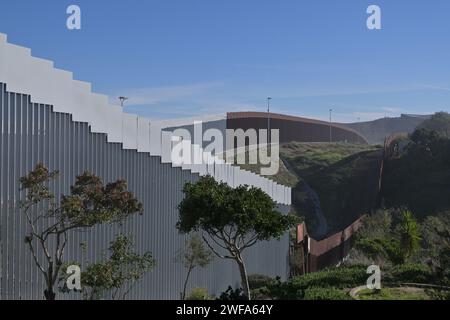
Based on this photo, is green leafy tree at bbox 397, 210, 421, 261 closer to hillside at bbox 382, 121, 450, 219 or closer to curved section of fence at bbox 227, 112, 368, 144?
hillside at bbox 382, 121, 450, 219

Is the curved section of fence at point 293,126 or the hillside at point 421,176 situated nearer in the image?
the hillside at point 421,176

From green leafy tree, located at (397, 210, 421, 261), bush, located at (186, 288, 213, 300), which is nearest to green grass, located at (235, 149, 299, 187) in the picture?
green leafy tree, located at (397, 210, 421, 261)

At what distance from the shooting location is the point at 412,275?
24828 mm

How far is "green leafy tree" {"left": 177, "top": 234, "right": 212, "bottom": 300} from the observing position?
80.7 feet

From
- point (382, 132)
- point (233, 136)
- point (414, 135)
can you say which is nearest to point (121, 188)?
point (233, 136)

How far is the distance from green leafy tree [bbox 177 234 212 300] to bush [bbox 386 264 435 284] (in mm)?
7054

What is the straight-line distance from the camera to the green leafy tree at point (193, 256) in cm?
2461

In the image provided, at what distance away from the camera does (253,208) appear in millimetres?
16766

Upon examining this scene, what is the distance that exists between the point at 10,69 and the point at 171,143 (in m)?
8.19

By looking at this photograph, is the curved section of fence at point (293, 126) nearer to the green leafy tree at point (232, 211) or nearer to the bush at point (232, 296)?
the green leafy tree at point (232, 211)

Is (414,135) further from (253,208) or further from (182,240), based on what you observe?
(253,208)

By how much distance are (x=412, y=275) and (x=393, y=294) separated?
425 cm

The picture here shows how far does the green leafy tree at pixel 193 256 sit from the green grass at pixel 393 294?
21.2 ft

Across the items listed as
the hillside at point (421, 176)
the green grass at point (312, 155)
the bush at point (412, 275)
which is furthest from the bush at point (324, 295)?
the green grass at point (312, 155)
